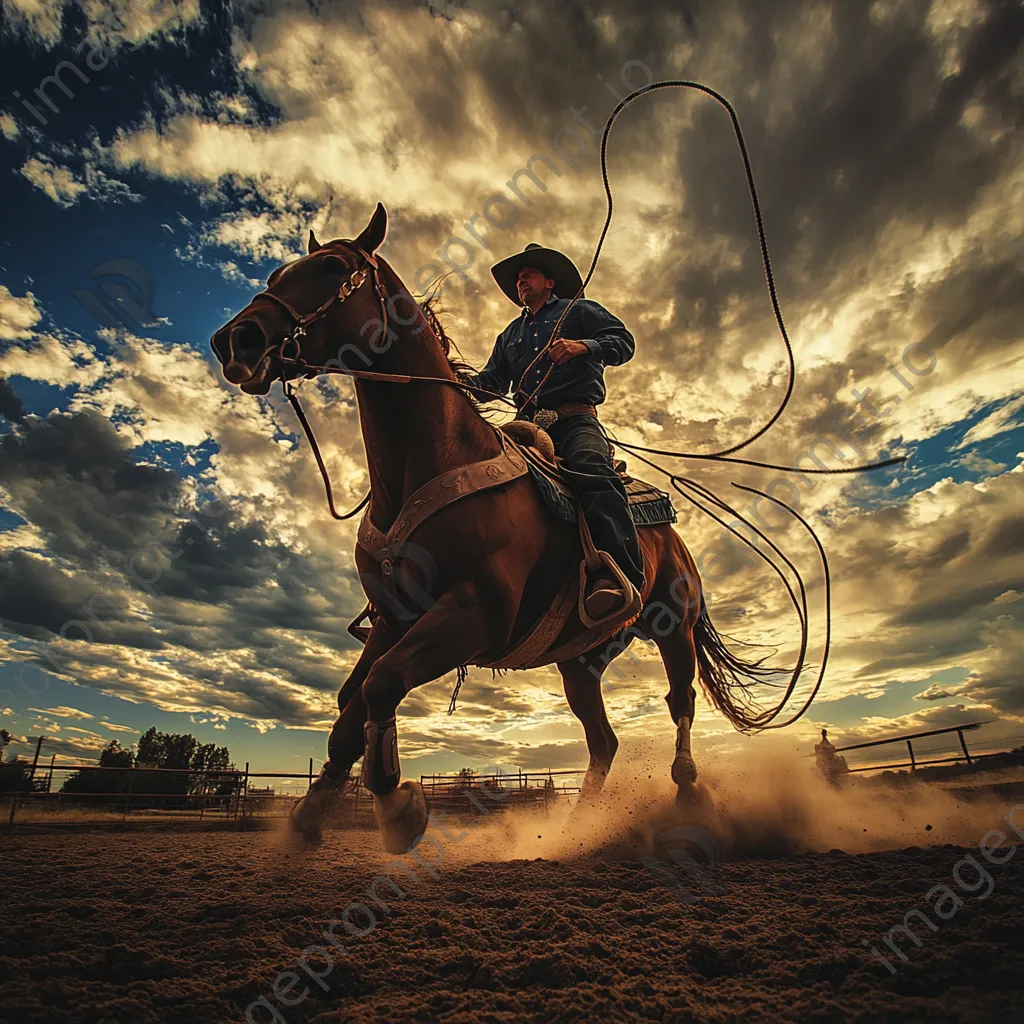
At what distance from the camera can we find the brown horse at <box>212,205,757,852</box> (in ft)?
9.30

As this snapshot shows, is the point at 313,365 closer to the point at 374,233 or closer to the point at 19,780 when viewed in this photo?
the point at 374,233

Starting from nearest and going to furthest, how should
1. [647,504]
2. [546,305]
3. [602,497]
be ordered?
1. [602,497]
2. [546,305]
3. [647,504]

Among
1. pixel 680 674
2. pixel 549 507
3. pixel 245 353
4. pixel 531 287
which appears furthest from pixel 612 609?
pixel 531 287

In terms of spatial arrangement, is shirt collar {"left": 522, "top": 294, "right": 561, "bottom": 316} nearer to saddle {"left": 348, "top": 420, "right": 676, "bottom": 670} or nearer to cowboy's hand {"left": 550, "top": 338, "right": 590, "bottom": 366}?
cowboy's hand {"left": 550, "top": 338, "right": 590, "bottom": 366}

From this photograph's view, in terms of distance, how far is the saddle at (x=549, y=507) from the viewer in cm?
329

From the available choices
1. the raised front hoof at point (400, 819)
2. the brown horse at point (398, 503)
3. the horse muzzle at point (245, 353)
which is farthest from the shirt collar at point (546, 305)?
the raised front hoof at point (400, 819)

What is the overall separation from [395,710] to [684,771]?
128 inches

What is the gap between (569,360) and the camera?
14.9ft

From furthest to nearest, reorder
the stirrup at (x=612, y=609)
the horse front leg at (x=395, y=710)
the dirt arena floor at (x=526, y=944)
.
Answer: the stirrup at (x=612, y=609) → the horse front leg at (x=395, y=710) → the dirt arena floor at (x=526, y=944)

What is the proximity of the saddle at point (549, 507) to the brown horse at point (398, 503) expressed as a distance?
0.05 metres

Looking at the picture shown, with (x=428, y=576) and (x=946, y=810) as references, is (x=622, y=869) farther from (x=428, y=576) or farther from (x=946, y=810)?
(x=946, y=810)

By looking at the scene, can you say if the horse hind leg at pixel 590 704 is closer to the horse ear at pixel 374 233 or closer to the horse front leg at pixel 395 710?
the horse front leg at pixel 395 710

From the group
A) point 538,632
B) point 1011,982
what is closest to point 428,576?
point 538,632

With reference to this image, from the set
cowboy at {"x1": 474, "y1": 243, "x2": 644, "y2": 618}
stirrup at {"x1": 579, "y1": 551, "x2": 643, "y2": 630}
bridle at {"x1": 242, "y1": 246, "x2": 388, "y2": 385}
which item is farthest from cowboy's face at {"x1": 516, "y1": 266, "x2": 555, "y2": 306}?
stirrup at {"x1": 579, "y1": 551, "x2": 643, "y2": 630}
